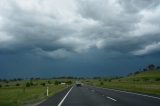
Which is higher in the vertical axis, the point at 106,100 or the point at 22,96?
the point at 22,96

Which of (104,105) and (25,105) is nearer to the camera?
(104,105)

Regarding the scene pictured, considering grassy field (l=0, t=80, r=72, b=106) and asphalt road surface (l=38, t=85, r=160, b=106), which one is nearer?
asphalt road surface (l=38, t=85, r=160, b=106)

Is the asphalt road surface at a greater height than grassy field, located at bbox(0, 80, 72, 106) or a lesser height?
lesser

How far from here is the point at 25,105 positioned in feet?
84.9

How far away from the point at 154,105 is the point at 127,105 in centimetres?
170

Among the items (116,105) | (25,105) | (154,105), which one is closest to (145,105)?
(154,105)

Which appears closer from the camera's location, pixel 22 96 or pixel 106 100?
pixel 106 100

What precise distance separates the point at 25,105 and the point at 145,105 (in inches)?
398

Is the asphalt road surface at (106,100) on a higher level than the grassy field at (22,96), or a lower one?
lower

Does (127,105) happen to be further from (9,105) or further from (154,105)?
(9,105)

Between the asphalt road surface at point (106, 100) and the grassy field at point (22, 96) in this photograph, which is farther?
the grassy field at point (22, 96)

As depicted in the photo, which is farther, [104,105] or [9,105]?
[9,105]

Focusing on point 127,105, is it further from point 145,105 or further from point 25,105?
point 25,105

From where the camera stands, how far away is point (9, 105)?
24.4 m
